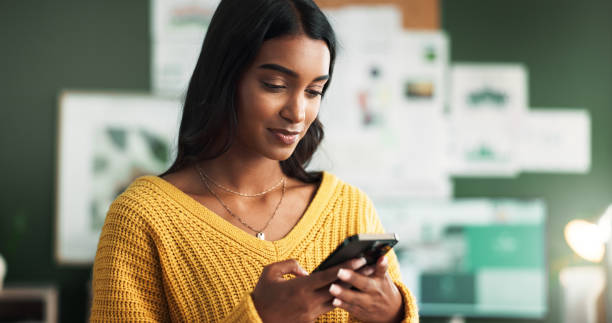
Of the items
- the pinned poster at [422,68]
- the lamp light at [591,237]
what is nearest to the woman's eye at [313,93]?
the pinned poster at [422,68]

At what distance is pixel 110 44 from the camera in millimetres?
3230

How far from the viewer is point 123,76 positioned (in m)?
3.23

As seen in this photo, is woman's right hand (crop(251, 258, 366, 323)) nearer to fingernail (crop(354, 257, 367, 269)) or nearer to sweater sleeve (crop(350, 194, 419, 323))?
fingernail (crop(354, 257, 367, 269))

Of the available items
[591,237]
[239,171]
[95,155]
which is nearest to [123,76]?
[95,155]

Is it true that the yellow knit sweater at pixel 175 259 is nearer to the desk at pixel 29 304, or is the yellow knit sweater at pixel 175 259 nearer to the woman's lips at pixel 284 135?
the woman's lips at pixel 284 135

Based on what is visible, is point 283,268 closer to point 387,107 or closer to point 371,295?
point 371,295

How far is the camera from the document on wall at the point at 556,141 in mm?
3369

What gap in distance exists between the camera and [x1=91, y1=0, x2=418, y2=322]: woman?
0.97m

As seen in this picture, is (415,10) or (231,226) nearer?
(231,226)

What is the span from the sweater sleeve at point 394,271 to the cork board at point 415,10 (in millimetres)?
2310

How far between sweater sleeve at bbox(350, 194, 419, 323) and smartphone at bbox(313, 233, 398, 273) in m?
0.17

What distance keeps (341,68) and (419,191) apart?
798mm

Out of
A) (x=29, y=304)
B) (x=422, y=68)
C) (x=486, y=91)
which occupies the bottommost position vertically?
(x=29, y=304)

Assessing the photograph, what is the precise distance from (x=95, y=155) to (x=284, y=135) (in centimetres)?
241
